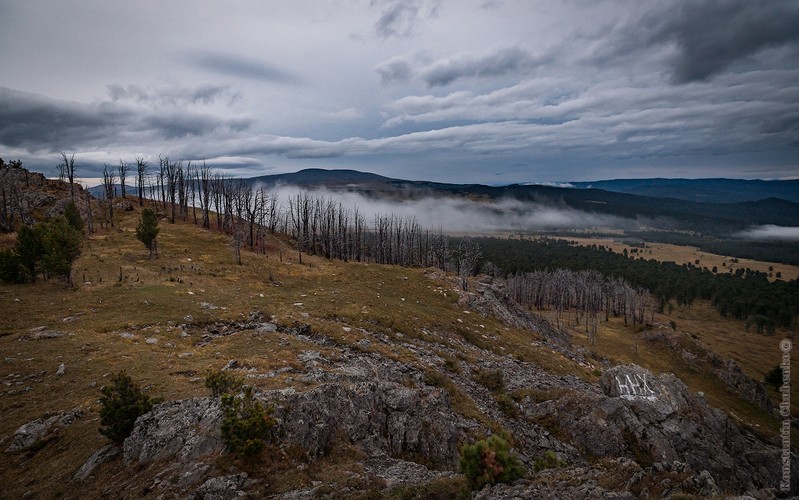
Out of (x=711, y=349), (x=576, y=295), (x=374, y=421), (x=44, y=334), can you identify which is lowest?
(x=711, y=349)

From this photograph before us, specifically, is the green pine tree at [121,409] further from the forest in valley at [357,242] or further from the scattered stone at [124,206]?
the scattered stone at [124,206]

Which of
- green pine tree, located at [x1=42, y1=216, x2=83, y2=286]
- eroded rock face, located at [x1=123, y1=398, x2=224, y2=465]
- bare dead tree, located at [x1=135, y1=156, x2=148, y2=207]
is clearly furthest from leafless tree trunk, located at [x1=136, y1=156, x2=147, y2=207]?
eroded rock face, located at [x1=123, y1=398, x2=224, y2=465]

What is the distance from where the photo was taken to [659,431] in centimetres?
3019

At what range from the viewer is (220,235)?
296 feet

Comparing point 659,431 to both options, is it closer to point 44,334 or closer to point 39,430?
point 39,430

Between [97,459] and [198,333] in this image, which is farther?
[198,333]

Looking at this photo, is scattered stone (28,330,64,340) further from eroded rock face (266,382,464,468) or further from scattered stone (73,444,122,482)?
eroded rock face (266,382,464,468)

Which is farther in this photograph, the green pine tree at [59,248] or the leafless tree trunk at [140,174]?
the leafless tree trunk at [140,174]

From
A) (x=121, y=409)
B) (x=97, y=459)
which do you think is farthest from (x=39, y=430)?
(x=121, y=409)

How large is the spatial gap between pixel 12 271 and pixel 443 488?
2316 inches

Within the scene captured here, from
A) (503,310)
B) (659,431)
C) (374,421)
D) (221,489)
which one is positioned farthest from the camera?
(503,310)

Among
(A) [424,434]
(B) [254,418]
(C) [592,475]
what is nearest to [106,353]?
(B) [254,418]

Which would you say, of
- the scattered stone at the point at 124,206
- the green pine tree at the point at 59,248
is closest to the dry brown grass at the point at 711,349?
the green pine tree at the point at 59,248

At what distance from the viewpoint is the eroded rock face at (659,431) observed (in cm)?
2836
